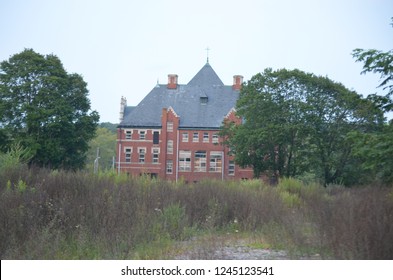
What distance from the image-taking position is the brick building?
5956 centimetres

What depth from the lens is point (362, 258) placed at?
247 inches

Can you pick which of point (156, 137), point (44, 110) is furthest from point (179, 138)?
point (44, 110)

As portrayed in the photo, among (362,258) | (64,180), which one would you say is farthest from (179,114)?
(362,258)

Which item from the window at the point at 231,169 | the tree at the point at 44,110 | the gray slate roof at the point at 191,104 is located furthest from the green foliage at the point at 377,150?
the gray slate roof at the point at 191,104

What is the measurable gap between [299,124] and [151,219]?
2823 cm

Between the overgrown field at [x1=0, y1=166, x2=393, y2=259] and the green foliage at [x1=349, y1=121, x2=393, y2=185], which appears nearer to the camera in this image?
the overgrown field at [x1=0, y1=166, x2=393, y2=259]

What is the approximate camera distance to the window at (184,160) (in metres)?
59.8

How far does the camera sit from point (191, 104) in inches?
2475

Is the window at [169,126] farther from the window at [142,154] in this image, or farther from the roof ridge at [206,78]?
the roof ridge at [206,78]

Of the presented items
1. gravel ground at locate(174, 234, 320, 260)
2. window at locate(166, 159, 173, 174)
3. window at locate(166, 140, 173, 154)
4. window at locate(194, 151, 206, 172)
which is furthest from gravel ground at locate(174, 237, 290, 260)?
window at locate(166, 140, 173, 154)

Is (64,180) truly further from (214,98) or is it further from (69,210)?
(214,98)

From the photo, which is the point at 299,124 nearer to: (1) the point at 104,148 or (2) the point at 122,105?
(2) the point at 122,105

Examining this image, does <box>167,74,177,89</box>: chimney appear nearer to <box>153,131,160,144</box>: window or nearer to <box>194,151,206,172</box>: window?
<box>153,131,160,144</box>: window

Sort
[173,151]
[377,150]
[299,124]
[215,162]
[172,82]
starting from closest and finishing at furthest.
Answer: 1. [377,150]
2. [299,124]
3. [215,162]
4. [173,151]
5. [172,82]
